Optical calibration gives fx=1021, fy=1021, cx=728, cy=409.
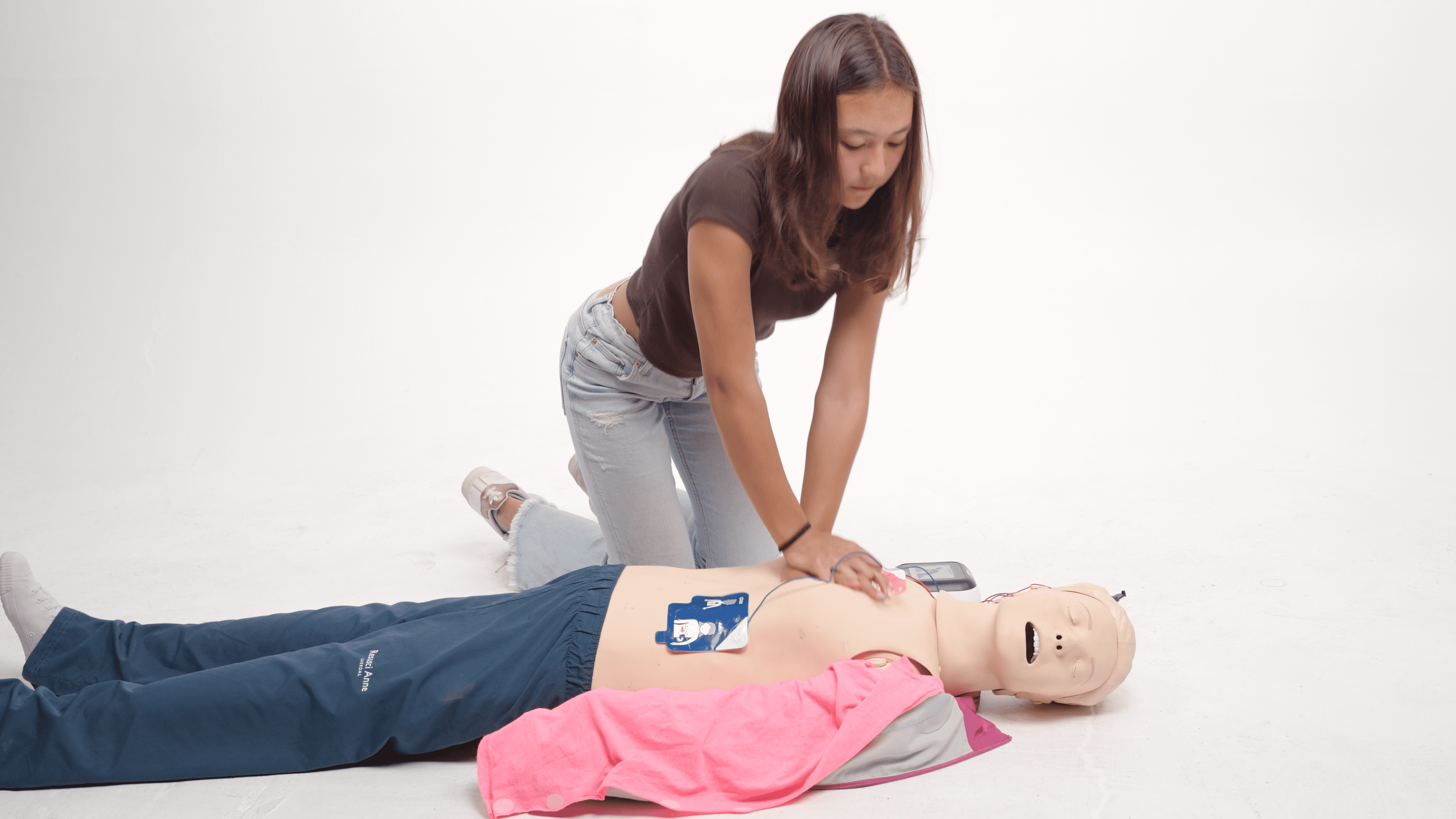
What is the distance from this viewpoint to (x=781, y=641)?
6.22 feet

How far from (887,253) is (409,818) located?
1.41 metres

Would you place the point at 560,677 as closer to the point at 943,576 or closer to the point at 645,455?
the point at 645,455

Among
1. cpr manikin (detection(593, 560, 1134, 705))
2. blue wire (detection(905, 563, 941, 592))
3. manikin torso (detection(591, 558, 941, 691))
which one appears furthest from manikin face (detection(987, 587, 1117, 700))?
blue wire (detection(905, 563, 941, 592))

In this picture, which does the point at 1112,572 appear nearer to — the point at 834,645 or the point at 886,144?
the point at 834,645

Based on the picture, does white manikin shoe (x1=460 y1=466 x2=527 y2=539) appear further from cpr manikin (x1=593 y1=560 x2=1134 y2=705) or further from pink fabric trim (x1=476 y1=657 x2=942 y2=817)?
pink fabric trim (x1=476 y1=657 x2=942 y2=817)

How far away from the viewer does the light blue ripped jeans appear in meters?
2.45

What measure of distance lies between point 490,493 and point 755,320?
1.14 meters

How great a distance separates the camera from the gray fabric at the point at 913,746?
5.62 feet

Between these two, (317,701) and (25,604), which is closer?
(317,701)

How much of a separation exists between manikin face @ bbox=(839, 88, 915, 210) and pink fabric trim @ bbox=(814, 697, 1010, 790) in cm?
98

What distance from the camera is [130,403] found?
13.4 feet

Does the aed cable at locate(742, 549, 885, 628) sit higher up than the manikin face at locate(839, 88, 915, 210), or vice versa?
the manikin face at locate(839, 88, 915, 210)

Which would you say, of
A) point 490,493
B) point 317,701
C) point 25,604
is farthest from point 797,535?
point 25,604

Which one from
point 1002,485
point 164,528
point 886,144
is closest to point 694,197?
point 886,144
